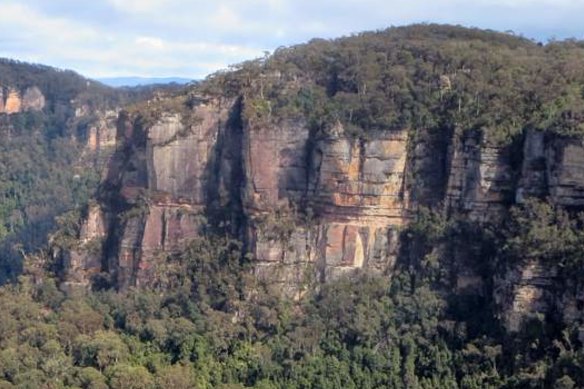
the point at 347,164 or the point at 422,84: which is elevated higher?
the point at 422,84

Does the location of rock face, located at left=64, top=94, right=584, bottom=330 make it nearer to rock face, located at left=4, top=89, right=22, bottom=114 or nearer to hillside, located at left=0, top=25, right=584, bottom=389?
hillside, located at left=0, top=25, right=584, bottom=389

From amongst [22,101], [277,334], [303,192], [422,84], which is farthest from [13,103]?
[422,84]

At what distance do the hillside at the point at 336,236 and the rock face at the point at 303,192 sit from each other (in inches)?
2.7

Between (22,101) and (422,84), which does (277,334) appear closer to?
(422,84)

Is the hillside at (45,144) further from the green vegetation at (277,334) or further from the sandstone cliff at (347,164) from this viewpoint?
the green vegetation at (277,334)

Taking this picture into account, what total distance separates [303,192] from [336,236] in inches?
82.8

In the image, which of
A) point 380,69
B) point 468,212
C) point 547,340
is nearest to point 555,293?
point 547,340

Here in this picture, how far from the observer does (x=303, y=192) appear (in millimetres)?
31328

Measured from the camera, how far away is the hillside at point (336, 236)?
2616cm

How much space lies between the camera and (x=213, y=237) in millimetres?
32219

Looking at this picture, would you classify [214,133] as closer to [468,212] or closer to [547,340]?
[468,212]

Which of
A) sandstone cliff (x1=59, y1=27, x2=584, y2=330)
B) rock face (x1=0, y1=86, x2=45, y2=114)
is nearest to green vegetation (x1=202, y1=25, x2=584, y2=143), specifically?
sandstone cliff (x1=59, y1=27, x2=584, y2=330)

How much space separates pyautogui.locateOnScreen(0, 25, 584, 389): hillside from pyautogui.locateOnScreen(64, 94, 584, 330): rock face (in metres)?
0.07

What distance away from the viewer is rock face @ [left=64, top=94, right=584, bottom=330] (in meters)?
27.0
